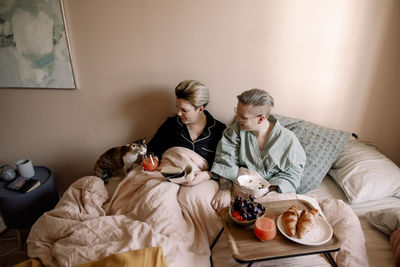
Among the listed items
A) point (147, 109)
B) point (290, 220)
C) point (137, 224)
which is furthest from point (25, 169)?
point (290, 220)

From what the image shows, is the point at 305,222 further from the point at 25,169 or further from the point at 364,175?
the point at 25,169

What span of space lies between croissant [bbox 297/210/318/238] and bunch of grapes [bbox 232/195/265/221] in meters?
0.15

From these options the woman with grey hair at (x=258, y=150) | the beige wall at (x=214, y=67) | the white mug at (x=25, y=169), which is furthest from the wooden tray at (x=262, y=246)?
the white mug at (x=25, y=169)

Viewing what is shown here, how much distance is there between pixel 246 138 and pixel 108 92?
107cm

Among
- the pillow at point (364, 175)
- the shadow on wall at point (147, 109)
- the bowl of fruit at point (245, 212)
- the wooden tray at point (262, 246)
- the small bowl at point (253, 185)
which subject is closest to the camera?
the wooden tray at point (262, 246)

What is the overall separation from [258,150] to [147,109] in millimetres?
905

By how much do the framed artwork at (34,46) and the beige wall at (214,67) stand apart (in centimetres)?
7

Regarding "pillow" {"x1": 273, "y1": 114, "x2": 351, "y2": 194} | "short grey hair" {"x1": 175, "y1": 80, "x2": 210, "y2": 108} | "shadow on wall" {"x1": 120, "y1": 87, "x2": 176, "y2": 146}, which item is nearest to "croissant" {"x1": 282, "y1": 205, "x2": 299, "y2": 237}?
"pillow" {"x1": 273, "y1": 114, "x2": 351, "y2": 194}

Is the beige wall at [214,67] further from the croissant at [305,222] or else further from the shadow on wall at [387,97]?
the croissant at [305,222]

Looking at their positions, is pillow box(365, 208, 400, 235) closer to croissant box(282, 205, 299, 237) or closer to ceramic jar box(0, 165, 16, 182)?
croissant box(282, 205, 299, 237)

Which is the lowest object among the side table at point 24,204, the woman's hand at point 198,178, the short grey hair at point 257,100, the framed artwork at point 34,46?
the side table at point 24,204

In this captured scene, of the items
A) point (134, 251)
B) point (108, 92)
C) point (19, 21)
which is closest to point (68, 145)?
point (108, 92)

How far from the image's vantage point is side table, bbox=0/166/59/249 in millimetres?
1506

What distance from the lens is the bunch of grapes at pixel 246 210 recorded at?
0.97m
